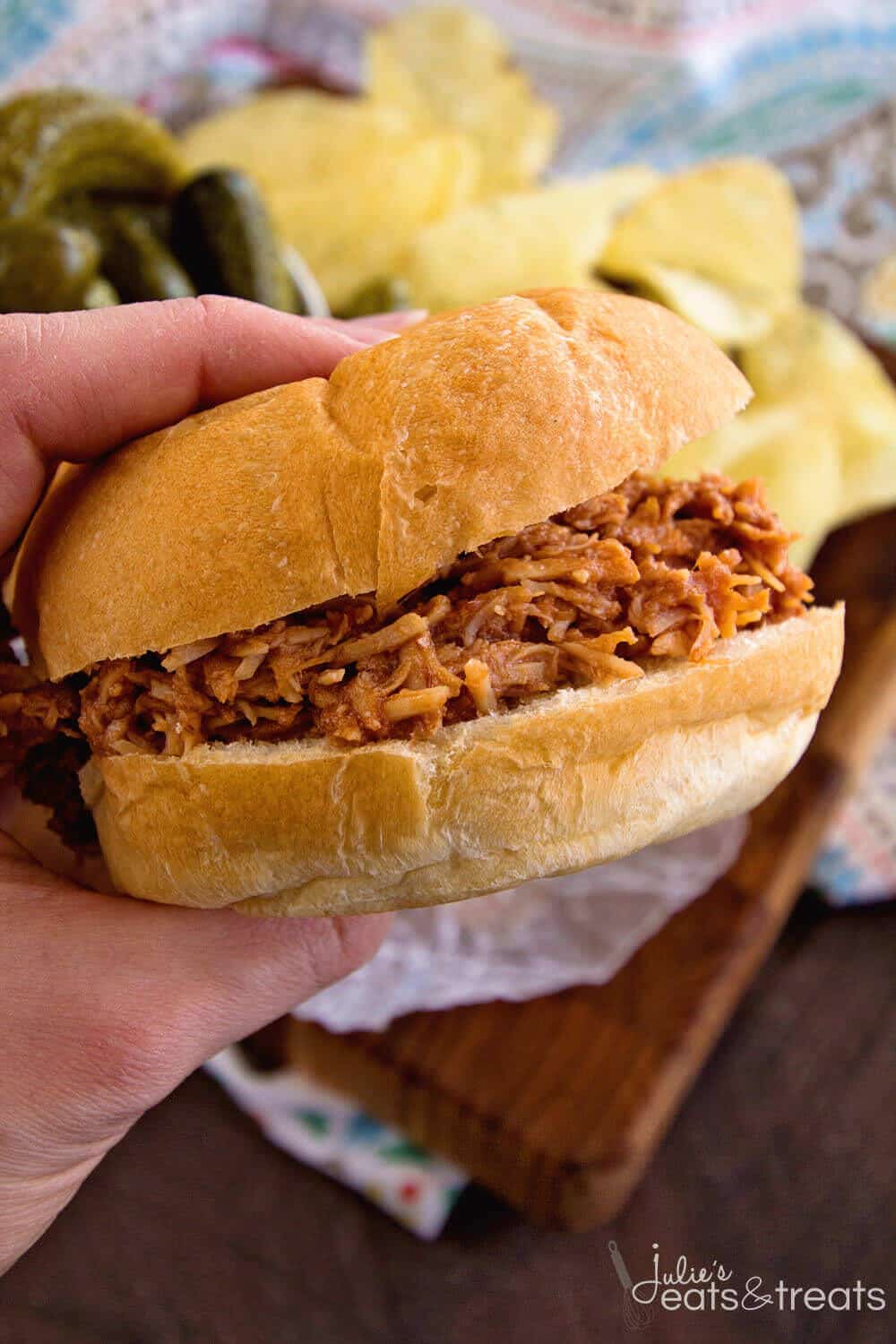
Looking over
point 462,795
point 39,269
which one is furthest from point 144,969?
point 39,269

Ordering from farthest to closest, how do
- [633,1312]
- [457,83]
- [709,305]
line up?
[457,83] → [709,305] → [633,1312]

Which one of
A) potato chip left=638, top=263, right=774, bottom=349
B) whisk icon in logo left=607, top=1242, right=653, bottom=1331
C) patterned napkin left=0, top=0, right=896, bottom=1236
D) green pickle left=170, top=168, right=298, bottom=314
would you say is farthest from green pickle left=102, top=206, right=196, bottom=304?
whisk icon in logo left=607, top=1242, right=653, bottom=1331

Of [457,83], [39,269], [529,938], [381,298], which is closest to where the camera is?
[39,269]

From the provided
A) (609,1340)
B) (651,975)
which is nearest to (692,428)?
(651,975)

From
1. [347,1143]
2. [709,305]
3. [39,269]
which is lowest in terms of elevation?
[347,1143]

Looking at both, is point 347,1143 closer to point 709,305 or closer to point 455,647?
point 455,647

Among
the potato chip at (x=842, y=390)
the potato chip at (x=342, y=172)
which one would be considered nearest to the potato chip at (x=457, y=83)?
the potato chip at (x=342, y=172)
